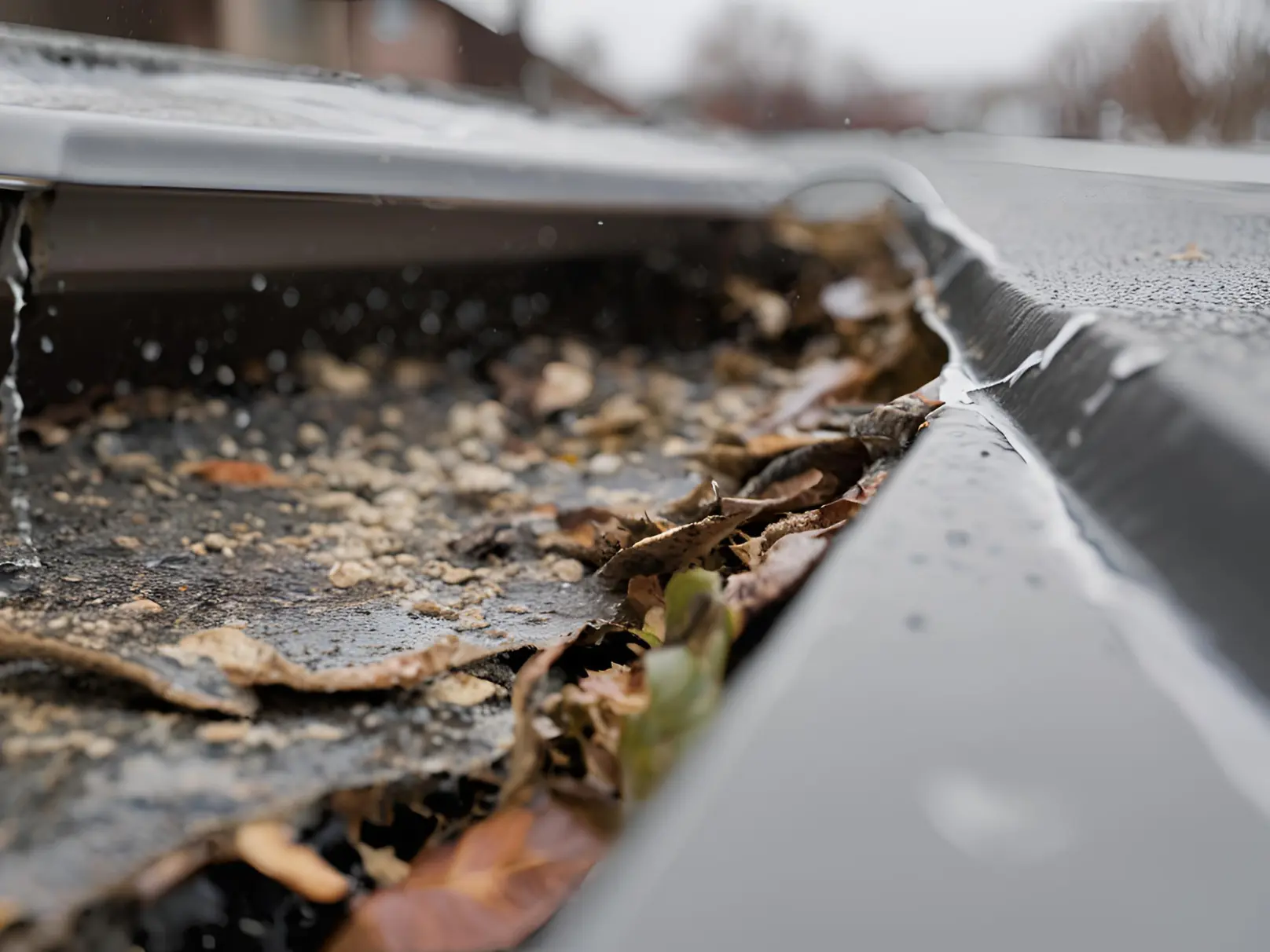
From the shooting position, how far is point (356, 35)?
204cm

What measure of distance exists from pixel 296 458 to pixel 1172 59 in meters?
2.81

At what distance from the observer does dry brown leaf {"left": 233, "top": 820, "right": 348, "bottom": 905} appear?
0.45 m

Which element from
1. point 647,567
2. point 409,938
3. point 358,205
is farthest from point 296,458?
point 409,938

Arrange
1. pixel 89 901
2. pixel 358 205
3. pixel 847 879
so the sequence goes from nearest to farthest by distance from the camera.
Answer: pixel 847 879, pixel 89 901, pixel 358 205

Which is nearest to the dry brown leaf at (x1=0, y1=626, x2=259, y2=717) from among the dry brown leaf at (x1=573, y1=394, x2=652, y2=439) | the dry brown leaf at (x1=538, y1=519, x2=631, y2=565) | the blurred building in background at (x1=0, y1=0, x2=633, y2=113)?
the dry brown leaf at (x1=538, y1=519, x2=631, y2=565)

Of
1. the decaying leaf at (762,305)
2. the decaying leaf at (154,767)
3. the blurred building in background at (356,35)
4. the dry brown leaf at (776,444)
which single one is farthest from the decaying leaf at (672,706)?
the decaying leaf at (762,305)

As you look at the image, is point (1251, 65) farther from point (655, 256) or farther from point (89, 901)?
point (89, 901)

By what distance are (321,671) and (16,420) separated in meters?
0.75

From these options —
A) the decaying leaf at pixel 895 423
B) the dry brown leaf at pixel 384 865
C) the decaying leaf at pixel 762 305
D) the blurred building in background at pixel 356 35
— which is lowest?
the dry brown leaf at pixel 384 865

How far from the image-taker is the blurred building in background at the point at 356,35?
137 cm

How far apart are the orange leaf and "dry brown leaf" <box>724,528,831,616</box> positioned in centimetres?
14

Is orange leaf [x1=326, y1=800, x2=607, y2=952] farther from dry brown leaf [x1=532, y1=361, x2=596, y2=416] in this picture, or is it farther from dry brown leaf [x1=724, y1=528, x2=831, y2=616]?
dry brown leaf [x1=532, y1=361, x2=596, y2=416]

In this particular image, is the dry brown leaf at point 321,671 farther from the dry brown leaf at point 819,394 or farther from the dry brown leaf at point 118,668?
the dry brown leaf at point 819,394

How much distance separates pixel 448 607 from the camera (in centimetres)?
78
